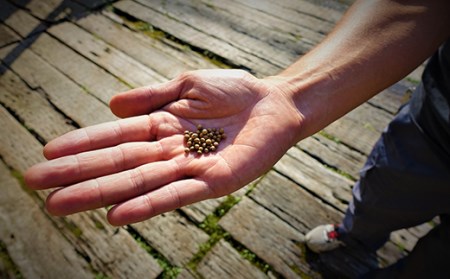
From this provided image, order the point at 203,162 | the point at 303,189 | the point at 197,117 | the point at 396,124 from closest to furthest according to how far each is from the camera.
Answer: the point at 203,162 → the point at 396,124 → the point at 197,117 → the point at 303,189

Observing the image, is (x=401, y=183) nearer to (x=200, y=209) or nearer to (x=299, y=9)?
(x=200, y=209)

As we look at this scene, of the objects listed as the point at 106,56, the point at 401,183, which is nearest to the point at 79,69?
the point at 106,56

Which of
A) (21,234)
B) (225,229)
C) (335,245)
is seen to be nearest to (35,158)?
(21,234)

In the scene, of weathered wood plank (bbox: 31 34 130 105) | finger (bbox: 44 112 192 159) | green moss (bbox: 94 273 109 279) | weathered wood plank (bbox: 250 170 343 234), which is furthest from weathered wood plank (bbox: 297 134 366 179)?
weathered wood plank (bbox: 31 34 130 105)

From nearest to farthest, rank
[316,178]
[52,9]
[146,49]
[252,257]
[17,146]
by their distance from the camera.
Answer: [252,257], [316,178], [17,146], [146,49], [52,9]

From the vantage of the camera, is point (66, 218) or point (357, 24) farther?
point (66, 218)

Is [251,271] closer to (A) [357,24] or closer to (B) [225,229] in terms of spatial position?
(B) [225,229]

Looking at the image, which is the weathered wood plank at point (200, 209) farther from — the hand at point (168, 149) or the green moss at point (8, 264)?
the green moss at point (8, 264)

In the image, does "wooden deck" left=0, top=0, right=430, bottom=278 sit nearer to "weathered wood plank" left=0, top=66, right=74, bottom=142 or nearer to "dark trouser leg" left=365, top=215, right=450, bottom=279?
"weathered wood plank" left=0, top=66, right=74, bottom=142
